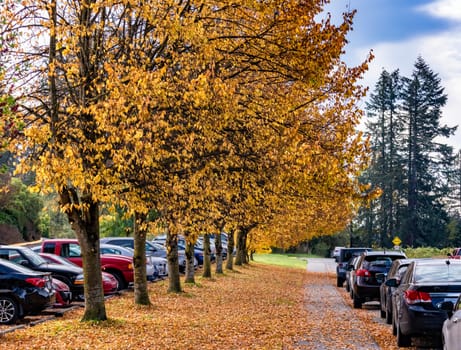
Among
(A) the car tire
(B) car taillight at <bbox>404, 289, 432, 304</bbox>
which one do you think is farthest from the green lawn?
(B) car taillight at <bbox>404, 289, 432, 304</bbox>

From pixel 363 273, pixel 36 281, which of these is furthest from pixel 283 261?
pixel 36 281

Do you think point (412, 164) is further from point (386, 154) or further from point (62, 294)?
A: point (62, 294)

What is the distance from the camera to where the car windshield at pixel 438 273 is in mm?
12281

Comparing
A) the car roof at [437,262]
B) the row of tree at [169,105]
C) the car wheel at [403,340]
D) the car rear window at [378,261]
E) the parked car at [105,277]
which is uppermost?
→ the row of tree at [169,105]

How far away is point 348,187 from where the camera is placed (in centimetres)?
1797

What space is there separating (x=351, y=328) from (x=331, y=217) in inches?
1160

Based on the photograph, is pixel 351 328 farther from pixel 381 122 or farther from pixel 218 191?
pixel 381 122

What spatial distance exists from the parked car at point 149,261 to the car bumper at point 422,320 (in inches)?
650

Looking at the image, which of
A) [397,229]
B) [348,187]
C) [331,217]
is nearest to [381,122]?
[397,229]

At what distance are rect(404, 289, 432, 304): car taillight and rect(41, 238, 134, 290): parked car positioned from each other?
551 inches

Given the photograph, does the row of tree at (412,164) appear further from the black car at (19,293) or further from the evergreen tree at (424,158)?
the black car at (19,293)

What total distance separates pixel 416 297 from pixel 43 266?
37.0ft

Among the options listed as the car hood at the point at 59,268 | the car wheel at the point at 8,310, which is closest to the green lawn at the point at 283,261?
the car hood at the point at 59,268

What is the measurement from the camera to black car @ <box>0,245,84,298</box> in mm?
18984
